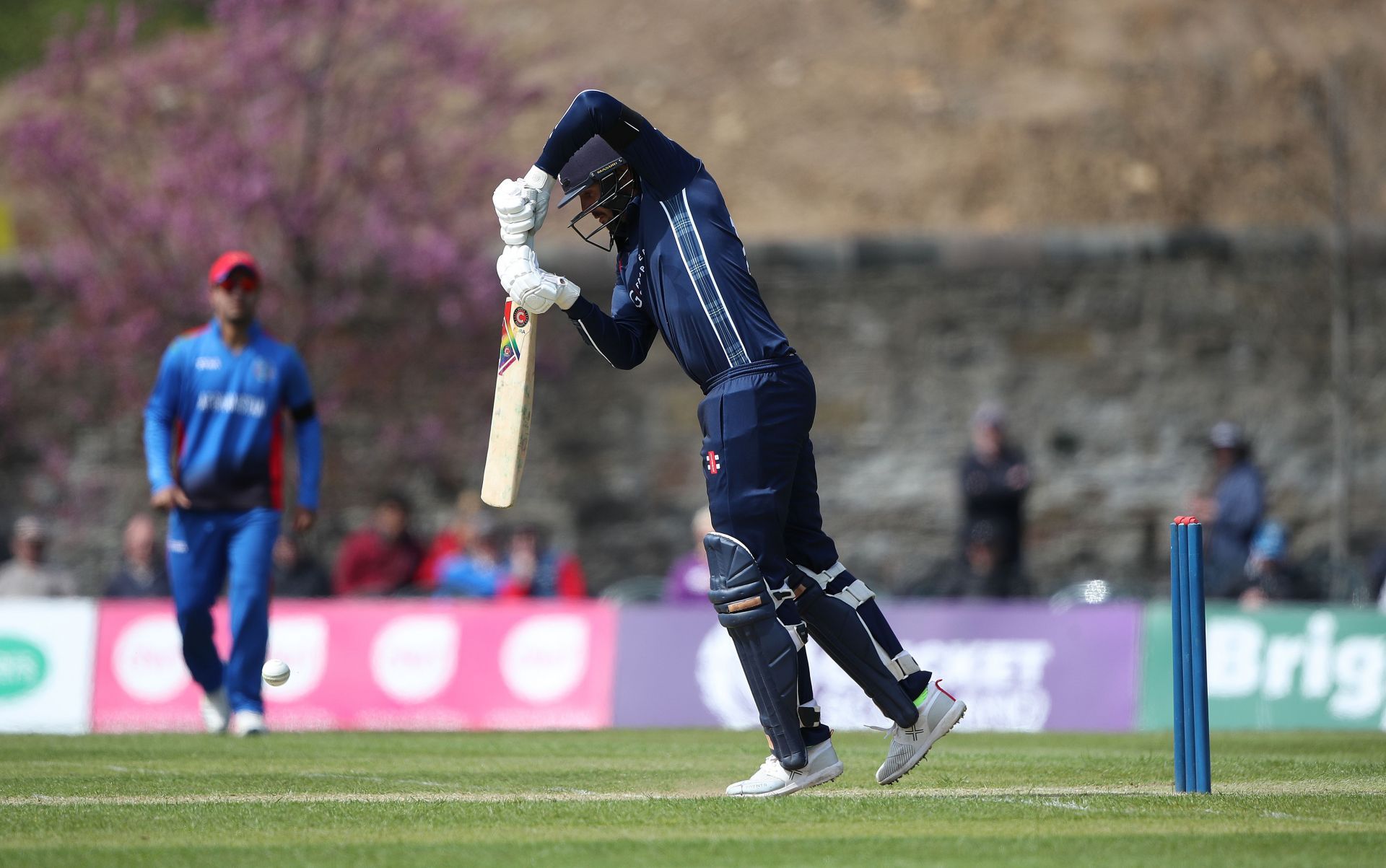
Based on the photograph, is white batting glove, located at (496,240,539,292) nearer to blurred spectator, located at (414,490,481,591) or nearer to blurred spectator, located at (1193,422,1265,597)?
blurred spectator, located at (414,490,481,591)

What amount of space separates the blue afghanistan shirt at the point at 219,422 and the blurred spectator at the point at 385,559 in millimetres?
5633

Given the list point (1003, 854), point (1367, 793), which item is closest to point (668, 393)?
point (1367, 793)

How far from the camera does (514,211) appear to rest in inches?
244

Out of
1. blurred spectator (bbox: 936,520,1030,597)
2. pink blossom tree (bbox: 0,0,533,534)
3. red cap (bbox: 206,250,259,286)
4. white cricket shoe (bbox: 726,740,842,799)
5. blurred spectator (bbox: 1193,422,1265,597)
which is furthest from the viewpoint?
pink blossom tree (bbox: 0,0,533,534)

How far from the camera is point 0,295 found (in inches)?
725

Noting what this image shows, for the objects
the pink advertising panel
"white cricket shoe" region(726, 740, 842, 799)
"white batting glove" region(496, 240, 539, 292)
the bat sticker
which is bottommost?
the pink advertising panel

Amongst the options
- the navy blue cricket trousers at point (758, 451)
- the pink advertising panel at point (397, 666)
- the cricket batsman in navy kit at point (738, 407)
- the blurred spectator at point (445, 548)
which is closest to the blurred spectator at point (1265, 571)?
the pink advertising panel at point (397, 666)

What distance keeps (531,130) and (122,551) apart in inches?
331

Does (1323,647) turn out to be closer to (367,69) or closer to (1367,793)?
(1367,793)

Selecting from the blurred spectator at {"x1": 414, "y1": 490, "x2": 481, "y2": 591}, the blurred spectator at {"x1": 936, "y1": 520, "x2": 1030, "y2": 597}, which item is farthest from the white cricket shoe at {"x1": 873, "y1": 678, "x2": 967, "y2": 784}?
the blurred spectator at {"x1": 414, "y1": 490, "x2": 481, "y2": 591}

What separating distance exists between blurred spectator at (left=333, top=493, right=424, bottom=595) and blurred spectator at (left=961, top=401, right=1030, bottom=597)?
14.8 ft

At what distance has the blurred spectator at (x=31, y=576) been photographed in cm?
1414

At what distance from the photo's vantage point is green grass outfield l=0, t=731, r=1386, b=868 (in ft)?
15.9

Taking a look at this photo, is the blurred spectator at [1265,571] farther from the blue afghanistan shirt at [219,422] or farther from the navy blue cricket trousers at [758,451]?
the navy blue cricket trousers at [758,451]
